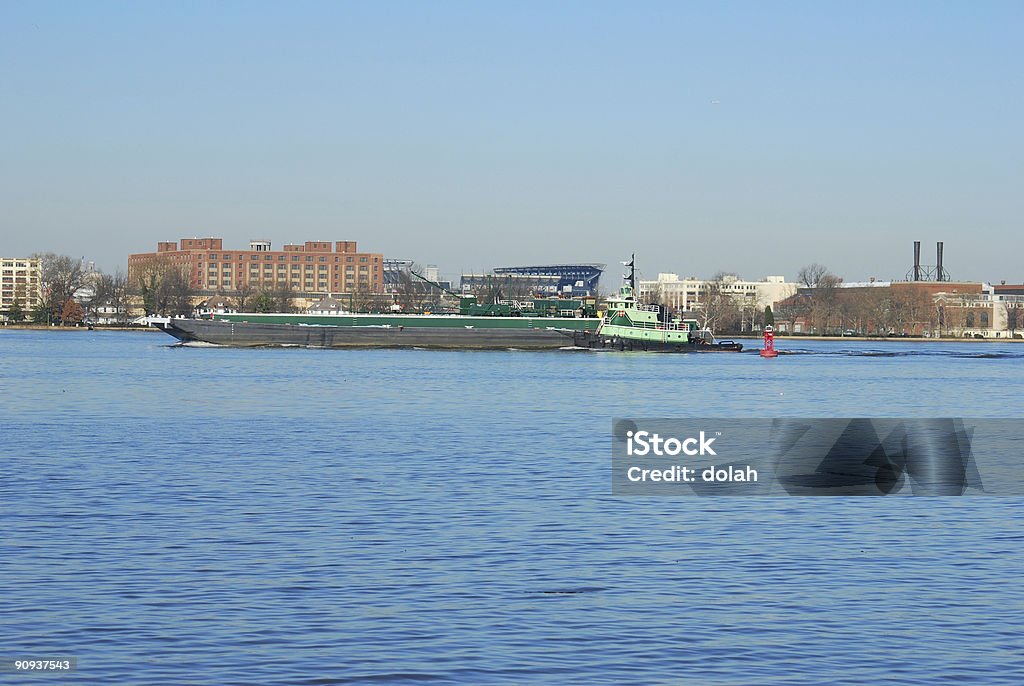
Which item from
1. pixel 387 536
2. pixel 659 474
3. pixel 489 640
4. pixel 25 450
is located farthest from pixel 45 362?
pixel 489 640

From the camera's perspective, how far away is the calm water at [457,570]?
13508 millimetres

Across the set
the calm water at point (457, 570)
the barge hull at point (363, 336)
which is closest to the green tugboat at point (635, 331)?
the barge hull at point (363, 336)

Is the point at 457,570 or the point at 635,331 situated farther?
A: the point at 635,331

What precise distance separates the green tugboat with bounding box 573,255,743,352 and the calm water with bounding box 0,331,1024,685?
8319 centimetres

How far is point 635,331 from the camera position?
4818 inches

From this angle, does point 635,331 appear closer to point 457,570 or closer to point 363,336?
point 363,336

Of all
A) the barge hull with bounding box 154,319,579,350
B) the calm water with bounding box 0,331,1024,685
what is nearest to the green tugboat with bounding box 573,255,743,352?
the barge hull with bounding box 154,319,579,350

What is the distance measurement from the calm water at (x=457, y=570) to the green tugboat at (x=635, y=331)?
83.2 metres

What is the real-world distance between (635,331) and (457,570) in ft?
346

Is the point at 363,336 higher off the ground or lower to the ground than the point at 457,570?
higher

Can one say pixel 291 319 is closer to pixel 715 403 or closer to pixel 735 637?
pixel 715 403

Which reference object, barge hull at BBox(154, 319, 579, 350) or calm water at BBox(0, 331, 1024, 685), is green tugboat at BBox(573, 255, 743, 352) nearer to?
barge hull at BBox(154, 319, 579, 350)

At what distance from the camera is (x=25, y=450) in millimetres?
31906

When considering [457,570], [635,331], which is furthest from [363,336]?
[457,570]
